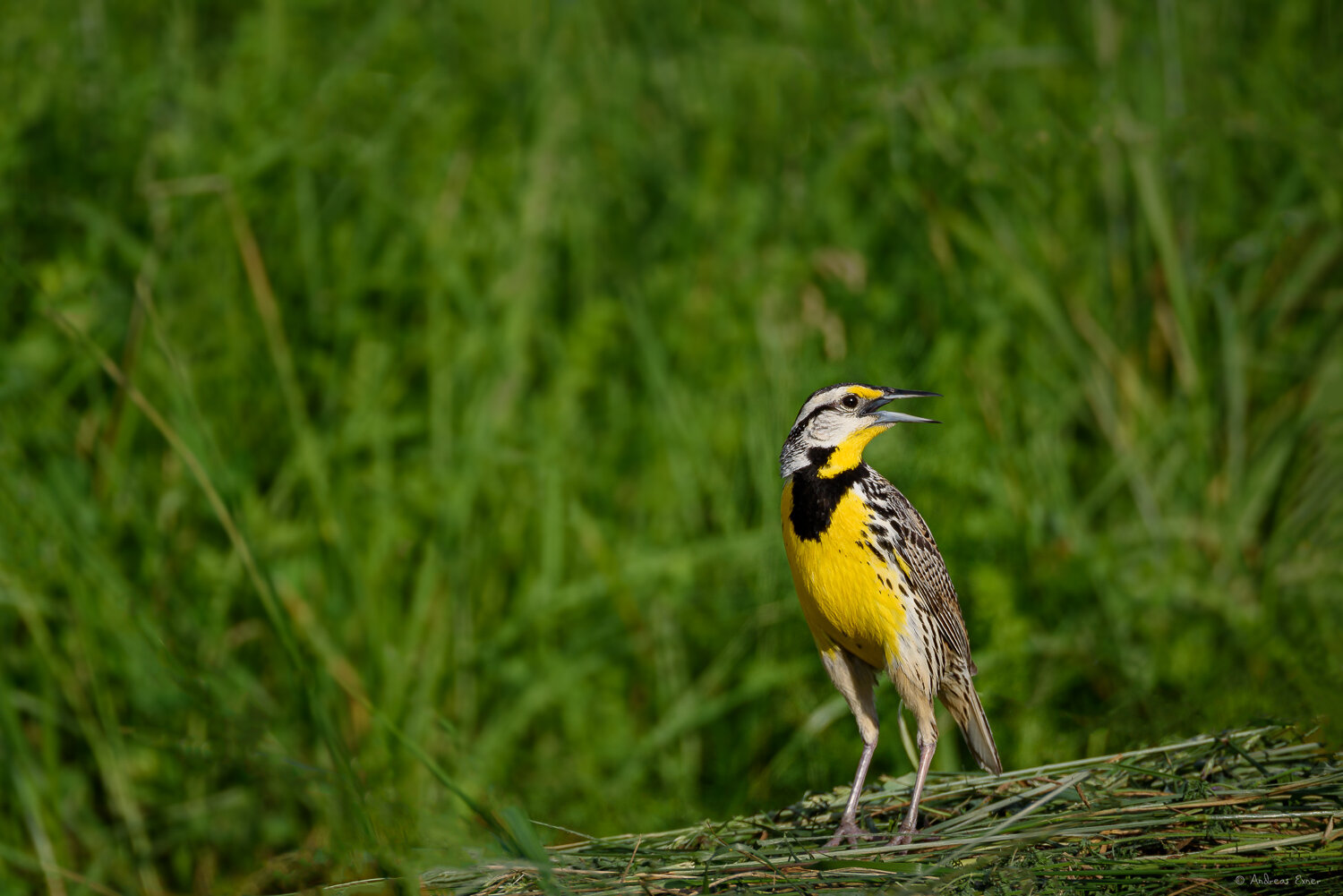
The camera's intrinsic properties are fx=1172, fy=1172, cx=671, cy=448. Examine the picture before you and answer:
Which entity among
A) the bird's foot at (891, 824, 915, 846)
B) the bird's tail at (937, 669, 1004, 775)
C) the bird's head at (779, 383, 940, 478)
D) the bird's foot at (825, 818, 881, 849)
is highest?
the bird's head at (779, 383, 940, 478)

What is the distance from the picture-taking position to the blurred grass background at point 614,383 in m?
4.33

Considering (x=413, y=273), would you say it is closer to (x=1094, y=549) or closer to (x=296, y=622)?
(x=296, y=622)

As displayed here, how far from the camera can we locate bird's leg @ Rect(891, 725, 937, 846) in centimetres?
249

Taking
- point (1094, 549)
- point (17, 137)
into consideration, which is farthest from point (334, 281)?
point (1094, 549)

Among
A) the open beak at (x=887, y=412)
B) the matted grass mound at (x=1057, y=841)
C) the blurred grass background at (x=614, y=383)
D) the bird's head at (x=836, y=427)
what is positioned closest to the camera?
the matted grass mound at (x=1057, y=841)

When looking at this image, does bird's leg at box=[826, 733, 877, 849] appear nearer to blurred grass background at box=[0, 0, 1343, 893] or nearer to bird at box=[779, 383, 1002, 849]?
bird at box=[779, 383, 1002, 849]

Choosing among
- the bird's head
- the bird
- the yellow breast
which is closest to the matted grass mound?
the bird

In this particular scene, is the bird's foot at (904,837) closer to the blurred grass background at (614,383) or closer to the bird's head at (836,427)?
the bird's head at (836,427)

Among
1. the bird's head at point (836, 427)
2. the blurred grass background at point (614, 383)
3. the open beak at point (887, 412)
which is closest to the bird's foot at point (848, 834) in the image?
the bird's head at point (836, 427)

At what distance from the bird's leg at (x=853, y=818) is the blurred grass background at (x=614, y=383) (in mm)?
1344

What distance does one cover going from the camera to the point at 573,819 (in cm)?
432

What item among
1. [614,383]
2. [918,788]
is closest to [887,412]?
[918,788]

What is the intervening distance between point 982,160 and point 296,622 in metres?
3.50

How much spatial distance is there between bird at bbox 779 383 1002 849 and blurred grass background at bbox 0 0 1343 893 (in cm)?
128
